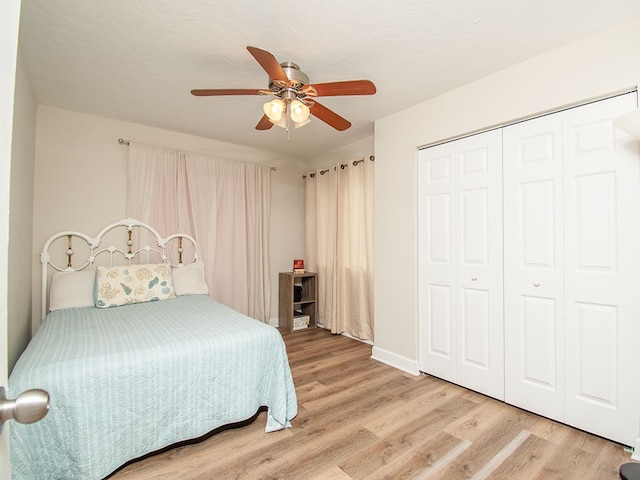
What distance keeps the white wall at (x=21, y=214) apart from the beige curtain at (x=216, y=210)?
0.83m

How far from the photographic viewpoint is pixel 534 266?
2168 mm

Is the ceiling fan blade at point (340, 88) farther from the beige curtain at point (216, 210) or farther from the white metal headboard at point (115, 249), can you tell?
the white metal headboard at point (115, 249)

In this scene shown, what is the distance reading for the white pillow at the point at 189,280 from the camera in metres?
3.17

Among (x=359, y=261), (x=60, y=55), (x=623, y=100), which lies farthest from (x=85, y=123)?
(x=623, y=100)

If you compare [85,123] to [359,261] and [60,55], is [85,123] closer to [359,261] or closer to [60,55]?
[60,55]

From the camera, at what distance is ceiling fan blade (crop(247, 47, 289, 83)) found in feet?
4.96

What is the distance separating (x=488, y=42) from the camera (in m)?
1.97

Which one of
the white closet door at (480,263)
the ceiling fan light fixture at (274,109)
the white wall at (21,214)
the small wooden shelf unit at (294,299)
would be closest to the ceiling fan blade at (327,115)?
the ceiling fan light fixture at (274,109)

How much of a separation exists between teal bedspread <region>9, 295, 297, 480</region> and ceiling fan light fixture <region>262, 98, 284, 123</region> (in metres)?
1.42

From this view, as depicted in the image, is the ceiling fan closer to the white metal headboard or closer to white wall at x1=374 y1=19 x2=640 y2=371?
white wall at x1=374 y1=19 x2=640 y2=371

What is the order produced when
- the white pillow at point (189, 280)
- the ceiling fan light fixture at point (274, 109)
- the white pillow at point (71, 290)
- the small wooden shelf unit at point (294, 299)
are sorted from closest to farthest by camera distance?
the ceiling fan light fixture at point (274, 109) < the white pillow at point (71, 290) < the white pillow at point (189, 280) < the small wooden shelf unit at point (294, 299)

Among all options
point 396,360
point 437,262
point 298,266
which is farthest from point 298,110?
point 298,266

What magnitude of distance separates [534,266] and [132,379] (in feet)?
8.64

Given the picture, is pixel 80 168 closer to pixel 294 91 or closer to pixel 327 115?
pixel 294 91
